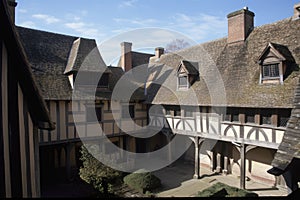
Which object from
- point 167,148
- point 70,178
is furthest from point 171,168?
point 70,178

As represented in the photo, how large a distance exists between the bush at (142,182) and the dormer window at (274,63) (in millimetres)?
7255

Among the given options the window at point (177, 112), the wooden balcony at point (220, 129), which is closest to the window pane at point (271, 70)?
the wooden balcony at point (220, 129)

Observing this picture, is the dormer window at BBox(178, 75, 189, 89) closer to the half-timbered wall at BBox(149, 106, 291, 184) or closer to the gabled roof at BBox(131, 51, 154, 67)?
the half-timbered wall at BBox(149, 106, 291, 184)

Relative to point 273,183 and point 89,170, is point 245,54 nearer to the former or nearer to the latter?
point 273,183

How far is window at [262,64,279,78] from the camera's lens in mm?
10945

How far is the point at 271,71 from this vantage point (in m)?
11.1

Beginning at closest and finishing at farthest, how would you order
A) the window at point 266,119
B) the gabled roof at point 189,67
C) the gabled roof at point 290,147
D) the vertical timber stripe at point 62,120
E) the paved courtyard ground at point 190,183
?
the gabled roof at point 290,147 < the window at point 266,119 < the paved courtyard ground at point 190,183 < the vertical timber stripe at point 62,120 < the gabled roof at point 189,67

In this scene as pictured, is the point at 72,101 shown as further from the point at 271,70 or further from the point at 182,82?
the point at 271,70

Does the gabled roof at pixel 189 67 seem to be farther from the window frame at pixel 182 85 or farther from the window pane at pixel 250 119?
the window pane at pixel 250 119

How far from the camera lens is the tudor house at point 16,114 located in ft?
13.6

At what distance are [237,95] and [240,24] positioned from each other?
16.5ft

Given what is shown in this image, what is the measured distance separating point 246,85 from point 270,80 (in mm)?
1143

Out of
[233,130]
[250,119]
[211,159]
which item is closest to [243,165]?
[233,130]

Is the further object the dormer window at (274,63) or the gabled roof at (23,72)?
the dormer window at (274,63)
